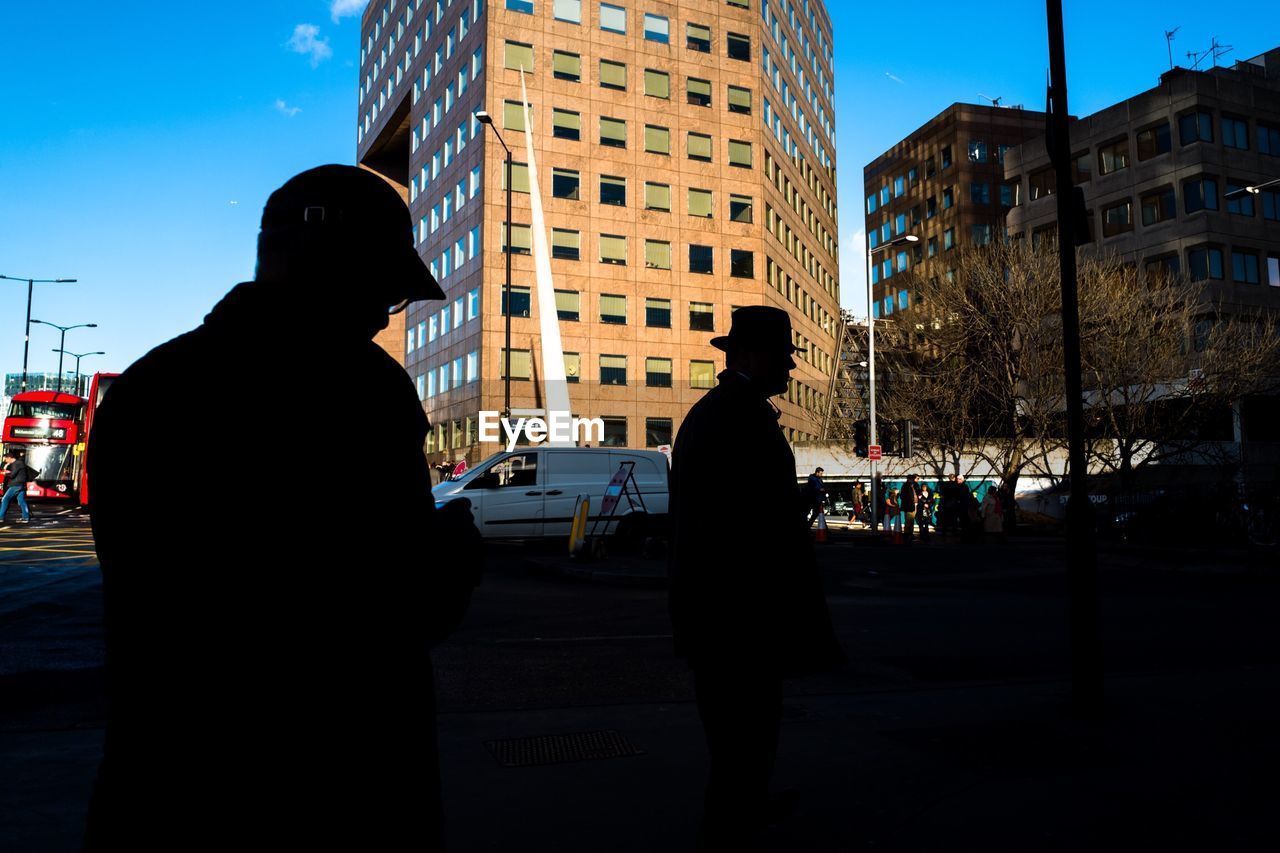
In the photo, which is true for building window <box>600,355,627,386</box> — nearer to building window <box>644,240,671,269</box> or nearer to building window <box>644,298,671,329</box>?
building window <box>644,298,671,329</box>

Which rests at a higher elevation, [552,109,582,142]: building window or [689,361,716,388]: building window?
[552,109,582,142]: building window

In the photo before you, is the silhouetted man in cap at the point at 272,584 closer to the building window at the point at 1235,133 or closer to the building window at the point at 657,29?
the building window at the point at 1235,133

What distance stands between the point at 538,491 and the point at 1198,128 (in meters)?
39.7

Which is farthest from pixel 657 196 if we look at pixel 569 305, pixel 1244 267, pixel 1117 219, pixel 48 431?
pixel 48 431

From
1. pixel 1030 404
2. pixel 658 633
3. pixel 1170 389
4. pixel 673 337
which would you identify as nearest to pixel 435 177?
pixel 673 337

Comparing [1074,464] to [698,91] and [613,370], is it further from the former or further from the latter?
[698,91]

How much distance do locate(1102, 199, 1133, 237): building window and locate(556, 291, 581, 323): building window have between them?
85.0 ft

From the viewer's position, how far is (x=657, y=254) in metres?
49.4

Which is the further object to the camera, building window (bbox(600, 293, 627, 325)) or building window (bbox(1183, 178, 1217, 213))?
building window (bbox(600, 293, 627, 325))

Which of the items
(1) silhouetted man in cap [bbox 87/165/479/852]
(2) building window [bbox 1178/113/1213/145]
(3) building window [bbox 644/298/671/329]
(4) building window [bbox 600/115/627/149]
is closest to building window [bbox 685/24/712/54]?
(4) building window [bbox 600/115/627/149]

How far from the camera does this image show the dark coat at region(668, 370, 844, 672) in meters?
3.21

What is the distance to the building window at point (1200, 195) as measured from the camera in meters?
44.0

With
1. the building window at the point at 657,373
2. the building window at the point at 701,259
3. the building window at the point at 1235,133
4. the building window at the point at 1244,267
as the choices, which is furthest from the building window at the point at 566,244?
the building window at the point at 1235,133

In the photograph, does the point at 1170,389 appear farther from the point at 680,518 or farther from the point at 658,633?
the point at 680,518
